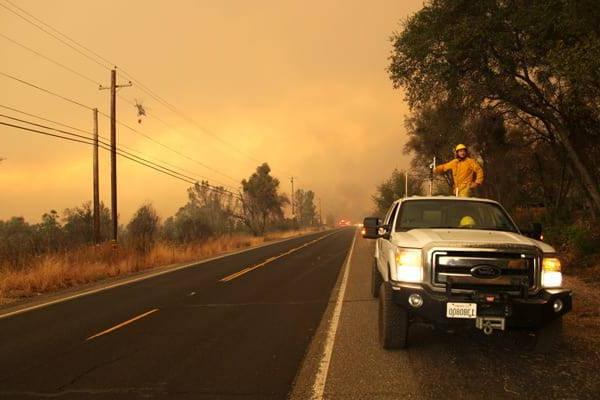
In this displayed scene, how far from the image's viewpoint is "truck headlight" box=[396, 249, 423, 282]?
6.13m

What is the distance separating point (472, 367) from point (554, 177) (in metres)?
30.2

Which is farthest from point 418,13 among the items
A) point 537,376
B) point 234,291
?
point 537,376

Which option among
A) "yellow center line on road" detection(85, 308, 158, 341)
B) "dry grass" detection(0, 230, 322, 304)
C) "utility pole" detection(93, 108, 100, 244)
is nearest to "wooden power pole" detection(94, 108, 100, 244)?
"utility pole" detection(93, 108, 100, 244)

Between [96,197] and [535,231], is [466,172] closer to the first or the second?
[535,231]

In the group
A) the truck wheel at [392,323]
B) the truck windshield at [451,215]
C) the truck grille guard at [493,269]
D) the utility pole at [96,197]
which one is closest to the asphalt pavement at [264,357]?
the truck wheel at [392,323]

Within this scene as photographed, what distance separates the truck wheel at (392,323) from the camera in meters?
6.48

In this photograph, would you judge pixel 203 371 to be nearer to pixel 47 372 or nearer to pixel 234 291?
pixel 47 372

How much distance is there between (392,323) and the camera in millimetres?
6539

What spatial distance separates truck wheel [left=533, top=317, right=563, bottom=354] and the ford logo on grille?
89 cm

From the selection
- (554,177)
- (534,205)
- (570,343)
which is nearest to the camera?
(570,343)

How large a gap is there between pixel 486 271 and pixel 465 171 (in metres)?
4.35

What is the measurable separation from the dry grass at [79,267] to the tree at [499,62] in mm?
12703

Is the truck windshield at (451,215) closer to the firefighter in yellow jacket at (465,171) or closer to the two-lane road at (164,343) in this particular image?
the firefighter in yellow jacket at (465,171)

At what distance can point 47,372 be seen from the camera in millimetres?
6184
